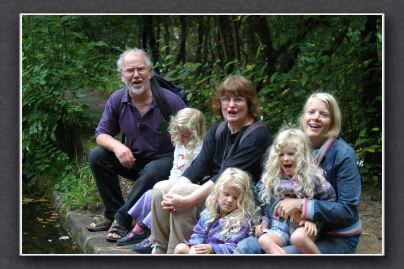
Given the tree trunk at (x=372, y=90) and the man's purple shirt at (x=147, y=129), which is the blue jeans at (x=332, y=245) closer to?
the man's purple shirt at (x=147, y=129)

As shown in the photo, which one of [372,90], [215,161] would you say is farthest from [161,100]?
[372,90]

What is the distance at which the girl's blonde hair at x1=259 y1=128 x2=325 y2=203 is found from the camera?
360 centimetres

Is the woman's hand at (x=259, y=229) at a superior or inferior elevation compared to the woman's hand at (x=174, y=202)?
inferior

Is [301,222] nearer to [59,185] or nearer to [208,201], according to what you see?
[208,201]

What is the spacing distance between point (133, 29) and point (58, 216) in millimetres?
2309

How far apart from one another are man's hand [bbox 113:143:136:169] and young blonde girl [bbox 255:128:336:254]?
4.00 ft

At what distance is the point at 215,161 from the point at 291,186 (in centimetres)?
63

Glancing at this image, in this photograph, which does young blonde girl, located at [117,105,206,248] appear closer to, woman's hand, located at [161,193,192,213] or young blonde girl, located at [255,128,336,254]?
woman's hand, located at [161,193,192,213]

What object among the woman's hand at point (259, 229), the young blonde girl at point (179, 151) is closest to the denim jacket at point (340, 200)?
the woman's hand at point (259, 229)

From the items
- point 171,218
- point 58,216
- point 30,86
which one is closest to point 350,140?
point 171,218

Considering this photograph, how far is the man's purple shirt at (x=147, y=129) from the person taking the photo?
473 cm

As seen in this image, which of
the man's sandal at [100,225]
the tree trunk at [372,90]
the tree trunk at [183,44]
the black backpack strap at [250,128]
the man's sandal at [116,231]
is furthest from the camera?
the tree trunk at [183,44]

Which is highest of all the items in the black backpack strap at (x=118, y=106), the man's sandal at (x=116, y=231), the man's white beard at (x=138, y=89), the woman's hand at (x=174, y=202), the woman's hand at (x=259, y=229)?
the man's white beard at (x=138, y=89)

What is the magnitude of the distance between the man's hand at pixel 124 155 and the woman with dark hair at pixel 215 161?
0.52 m
